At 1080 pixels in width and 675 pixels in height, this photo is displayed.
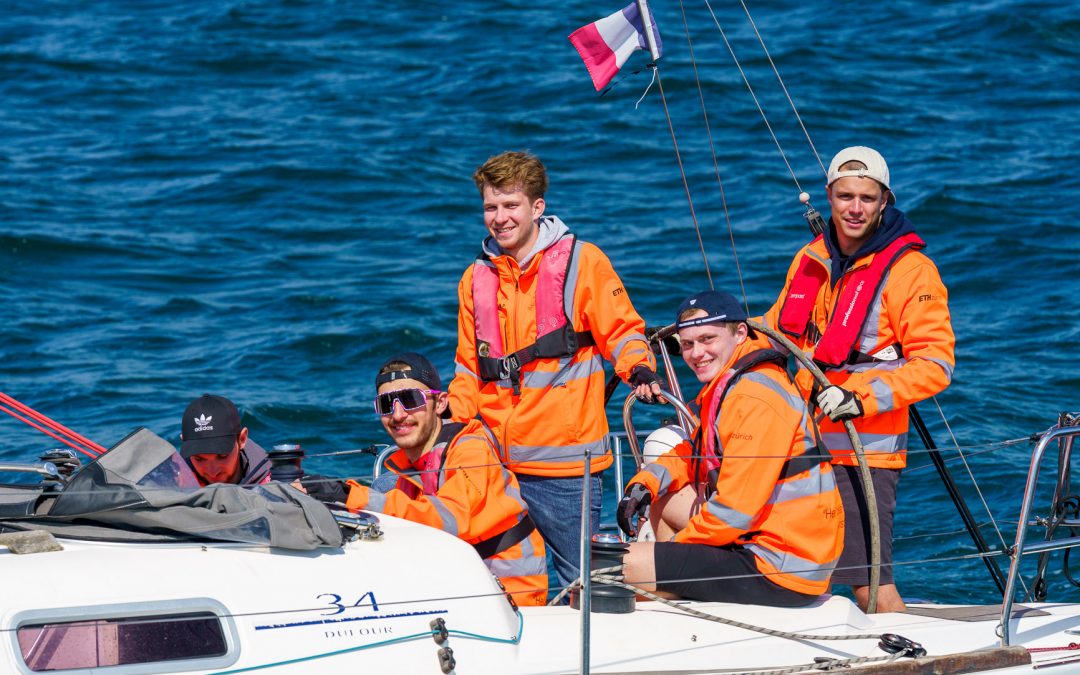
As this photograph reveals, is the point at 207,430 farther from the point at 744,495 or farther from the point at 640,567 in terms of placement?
the point at 744,495

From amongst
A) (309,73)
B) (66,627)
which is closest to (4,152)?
(309,73)

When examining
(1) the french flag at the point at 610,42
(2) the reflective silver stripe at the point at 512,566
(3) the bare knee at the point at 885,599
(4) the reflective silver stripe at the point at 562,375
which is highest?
(1) the french flag at the point at 610,42

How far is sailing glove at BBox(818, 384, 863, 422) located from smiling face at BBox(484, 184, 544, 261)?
3.64 feet

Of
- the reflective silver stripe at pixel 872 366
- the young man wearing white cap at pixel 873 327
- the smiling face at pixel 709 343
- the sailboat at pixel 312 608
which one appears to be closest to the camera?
the sailboat at pixel 312 608

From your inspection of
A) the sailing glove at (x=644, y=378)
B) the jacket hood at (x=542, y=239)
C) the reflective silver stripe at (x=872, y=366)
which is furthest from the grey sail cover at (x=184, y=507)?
the reflective silver stripe at (x=872, y=366)

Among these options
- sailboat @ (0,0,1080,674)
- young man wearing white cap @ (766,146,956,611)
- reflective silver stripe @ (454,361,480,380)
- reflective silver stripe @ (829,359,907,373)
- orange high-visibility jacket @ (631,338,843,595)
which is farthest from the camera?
reflective silver stripe @ (454,361,480,380)

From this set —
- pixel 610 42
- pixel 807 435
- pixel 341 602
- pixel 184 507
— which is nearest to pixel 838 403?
pixel 807 435

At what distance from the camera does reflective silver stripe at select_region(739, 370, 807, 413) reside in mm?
3943

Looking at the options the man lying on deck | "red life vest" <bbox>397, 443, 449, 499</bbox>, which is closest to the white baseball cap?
the man lying on deck

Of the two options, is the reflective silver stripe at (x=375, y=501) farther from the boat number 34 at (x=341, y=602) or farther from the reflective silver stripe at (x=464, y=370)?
the reflective silver stripe at (x=464, y=370)

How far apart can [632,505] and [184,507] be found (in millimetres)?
1314

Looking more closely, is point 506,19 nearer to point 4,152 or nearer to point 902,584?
point 4,152

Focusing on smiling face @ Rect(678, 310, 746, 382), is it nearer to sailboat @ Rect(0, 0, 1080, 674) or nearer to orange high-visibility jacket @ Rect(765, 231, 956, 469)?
orange high-visibility jacket @ Rect(765, 231, 956, 469)

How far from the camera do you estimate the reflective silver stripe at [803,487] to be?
3.96 metres
